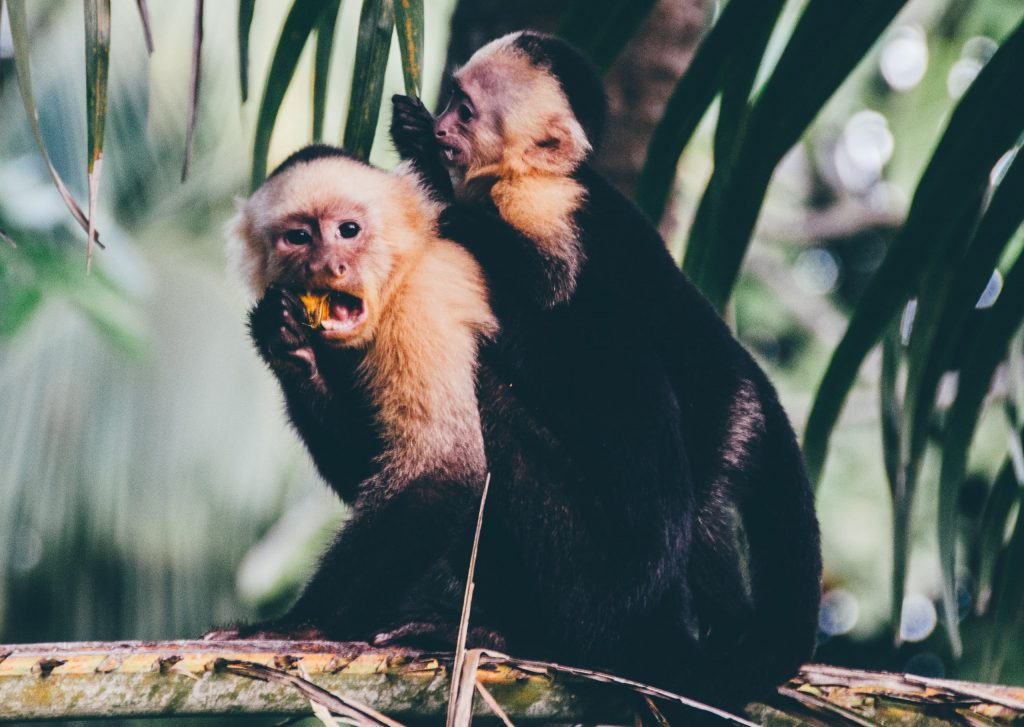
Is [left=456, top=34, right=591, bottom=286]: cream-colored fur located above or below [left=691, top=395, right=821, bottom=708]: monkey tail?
above

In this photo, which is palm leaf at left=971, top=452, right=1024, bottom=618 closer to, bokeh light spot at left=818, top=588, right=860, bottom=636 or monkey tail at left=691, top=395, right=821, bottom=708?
monkey tail at left=691, top=395, right=821, bottom=708

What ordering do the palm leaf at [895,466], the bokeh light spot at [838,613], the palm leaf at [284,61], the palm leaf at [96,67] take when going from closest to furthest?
the palm leaf at [96,67] < the palm leaf at [284,61] < the palm leaf at [895,466] < the bokeh light spot at [838,613]

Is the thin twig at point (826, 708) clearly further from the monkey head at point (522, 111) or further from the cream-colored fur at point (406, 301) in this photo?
the monkey head at point (522, 111)

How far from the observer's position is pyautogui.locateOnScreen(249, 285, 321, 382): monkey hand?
2482mm

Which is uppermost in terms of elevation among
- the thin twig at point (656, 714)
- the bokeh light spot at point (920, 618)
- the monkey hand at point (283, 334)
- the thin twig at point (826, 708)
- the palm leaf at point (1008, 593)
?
the monkey hand at point (283, 334)

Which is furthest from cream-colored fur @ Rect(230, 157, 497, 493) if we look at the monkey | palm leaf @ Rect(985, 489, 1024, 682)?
palm leaf @ Rect(985, 489, 1024, 682)

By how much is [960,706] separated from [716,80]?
118 cm

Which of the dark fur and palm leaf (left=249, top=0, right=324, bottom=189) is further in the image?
the dark fur

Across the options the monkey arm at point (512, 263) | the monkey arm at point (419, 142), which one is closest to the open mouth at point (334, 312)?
the monkey arm at point (512, 263)

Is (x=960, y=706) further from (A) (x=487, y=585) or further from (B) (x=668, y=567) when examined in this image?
(A) (x=487, y=585)

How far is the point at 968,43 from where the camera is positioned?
1084 cm

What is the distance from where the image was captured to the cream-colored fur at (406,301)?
2.43m

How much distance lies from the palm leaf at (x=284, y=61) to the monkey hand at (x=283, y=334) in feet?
1.17

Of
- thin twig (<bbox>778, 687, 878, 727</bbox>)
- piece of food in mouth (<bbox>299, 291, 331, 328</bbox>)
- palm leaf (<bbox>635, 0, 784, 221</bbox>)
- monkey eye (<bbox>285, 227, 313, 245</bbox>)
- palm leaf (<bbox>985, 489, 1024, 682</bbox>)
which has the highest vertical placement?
palm leaf (<bbox>635, 0, 784, 221</bbox>)
